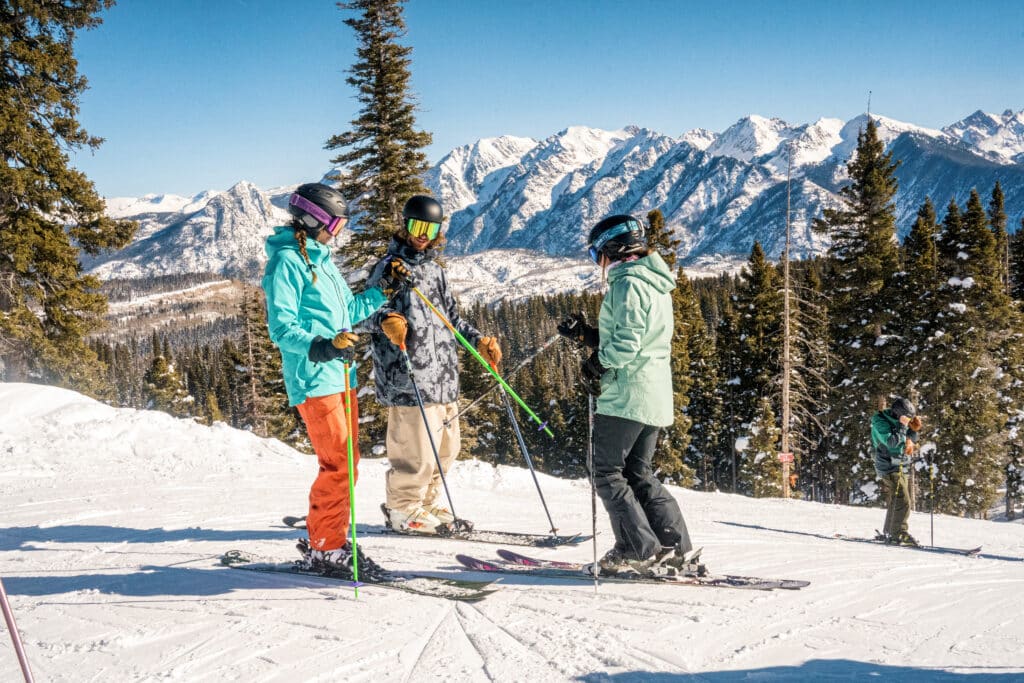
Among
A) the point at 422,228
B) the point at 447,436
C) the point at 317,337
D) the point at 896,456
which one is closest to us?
the point at 317,337

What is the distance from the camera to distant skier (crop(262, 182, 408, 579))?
3.94 meters

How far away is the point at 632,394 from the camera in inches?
158

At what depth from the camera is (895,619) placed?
3.42 meters

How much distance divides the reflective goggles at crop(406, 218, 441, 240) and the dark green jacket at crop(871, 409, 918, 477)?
21.4ft

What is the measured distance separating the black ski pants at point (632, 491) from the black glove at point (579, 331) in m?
0.57

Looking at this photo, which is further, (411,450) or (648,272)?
(411,450)

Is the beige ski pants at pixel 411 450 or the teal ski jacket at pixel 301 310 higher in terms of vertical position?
the teal ski jacket at pixel 301 310

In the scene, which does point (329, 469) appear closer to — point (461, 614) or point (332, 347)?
point (332, 347)

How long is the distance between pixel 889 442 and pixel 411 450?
21.5 feet

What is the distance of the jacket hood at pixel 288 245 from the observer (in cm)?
404

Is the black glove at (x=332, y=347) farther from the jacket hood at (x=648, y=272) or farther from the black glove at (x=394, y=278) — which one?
the jacket hood at (x=648, y=272)

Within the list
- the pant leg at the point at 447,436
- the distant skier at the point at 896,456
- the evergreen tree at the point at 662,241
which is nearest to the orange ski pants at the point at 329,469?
the pant leg at the point at 447,436

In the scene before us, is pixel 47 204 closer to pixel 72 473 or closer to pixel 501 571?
pixel 72 473

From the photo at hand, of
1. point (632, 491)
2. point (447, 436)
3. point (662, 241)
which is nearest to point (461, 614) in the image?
point (632, 491)
